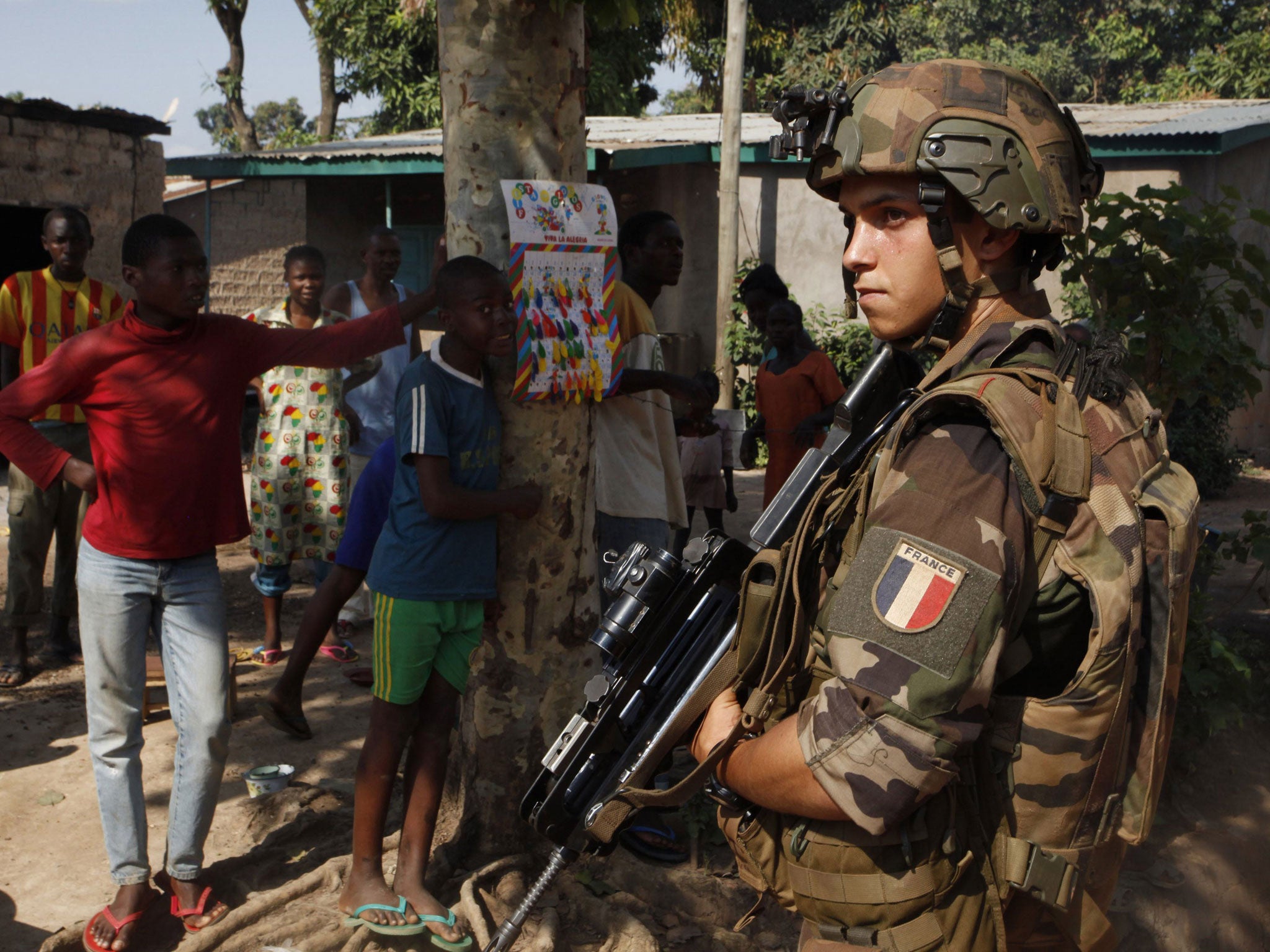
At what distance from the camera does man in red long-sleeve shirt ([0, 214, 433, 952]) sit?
3.19 m

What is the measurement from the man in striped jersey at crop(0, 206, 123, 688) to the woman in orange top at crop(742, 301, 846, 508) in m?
3.15

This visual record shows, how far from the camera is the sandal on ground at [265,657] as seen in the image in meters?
5.45

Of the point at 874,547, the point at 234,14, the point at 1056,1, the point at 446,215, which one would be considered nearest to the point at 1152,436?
the point at 874,547

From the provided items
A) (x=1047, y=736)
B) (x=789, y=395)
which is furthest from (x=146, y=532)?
(x=789, y=395)

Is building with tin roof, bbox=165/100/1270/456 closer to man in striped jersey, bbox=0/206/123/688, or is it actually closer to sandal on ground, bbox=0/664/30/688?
man in striped jersey, bbox=0/206/123/688

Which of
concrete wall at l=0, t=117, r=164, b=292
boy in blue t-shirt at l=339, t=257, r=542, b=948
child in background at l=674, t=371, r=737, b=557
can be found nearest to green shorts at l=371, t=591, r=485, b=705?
boy in blue t-shirt at l=339, t=257, r=542, b=948

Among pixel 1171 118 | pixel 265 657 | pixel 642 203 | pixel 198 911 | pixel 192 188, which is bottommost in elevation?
pixel 198 911

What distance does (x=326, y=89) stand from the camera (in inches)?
834

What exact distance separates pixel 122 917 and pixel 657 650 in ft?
6.35

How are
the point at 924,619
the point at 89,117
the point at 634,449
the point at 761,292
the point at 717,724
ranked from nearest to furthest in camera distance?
the point at 924,619 < the point at 717,724 < the point at 634,449 < the point at 761,292 < the point at 89,117

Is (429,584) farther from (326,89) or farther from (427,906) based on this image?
(326,89)

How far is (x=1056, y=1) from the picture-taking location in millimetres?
29938

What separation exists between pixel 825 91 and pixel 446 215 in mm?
1748

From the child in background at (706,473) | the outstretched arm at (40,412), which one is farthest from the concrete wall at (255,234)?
the outstretched arm at (40,412)
